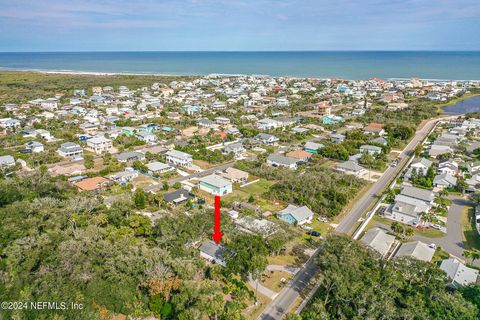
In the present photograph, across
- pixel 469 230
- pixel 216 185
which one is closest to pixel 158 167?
pixel 216 185

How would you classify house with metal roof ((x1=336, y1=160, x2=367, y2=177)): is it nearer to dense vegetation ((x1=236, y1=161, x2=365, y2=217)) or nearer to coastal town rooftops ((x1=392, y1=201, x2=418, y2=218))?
dense vegetation ((x1=236, y1=161, x2=365, y2=217))

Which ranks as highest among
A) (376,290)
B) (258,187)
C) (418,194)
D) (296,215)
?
(376,290)

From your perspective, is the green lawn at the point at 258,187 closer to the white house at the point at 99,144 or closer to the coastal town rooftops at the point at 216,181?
the coastal town rooftops at the point at 216,181

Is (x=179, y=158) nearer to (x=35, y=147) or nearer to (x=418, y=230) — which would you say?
(x=35, y=147)

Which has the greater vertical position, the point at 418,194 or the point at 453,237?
the point at 418,194

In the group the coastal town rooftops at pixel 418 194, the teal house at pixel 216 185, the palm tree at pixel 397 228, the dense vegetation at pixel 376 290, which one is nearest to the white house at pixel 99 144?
the teal house at pixel 216 185

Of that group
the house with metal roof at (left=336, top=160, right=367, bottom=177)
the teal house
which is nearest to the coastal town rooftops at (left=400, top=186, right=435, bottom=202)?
the house with metal roof at (left=336, top=160, right=367, bottom=177)

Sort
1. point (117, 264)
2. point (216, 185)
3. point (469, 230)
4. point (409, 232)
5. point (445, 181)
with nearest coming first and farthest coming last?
point (117, 264)
point (409, 232)
point (469, 230)
point (216, 185)
point (445, 181)
